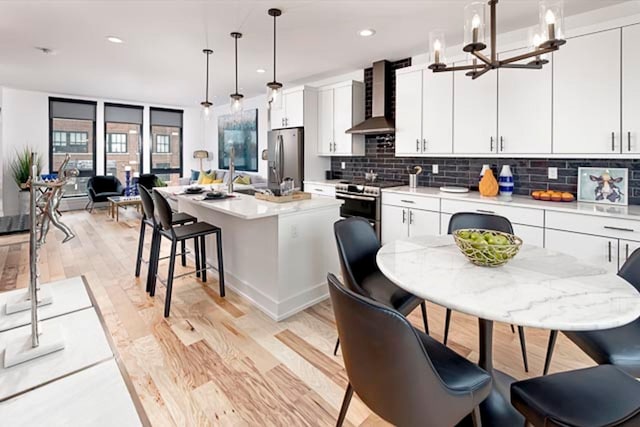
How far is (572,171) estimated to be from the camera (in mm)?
3393

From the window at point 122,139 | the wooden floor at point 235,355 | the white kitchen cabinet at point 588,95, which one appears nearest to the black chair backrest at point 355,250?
the wooden floor at point 235,355

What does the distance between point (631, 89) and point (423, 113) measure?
74.6 inches

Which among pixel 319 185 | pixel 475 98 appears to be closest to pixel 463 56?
pixel 475 98

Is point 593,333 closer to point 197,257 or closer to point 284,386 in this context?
point 284,386

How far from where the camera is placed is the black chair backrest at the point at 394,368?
1068 mm

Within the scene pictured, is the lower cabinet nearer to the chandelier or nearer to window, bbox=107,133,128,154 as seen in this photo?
the chandelier

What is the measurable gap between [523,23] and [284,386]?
395 centimetres

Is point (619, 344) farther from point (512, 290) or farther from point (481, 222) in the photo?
point (481, 222)

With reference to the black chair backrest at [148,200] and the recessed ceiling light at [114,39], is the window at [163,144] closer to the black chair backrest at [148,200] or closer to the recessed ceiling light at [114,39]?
the recessed ceiling light at [114,39]

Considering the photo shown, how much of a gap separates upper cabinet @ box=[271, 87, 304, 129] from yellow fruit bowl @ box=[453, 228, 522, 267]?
4.16 meters

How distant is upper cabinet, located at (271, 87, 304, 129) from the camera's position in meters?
5.36

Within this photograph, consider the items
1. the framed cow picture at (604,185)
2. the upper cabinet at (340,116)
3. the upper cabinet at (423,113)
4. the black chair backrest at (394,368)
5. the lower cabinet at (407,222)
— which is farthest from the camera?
the upper cabinet at (340,116)

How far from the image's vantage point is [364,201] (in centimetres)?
437

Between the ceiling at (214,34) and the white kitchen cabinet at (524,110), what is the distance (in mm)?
553
